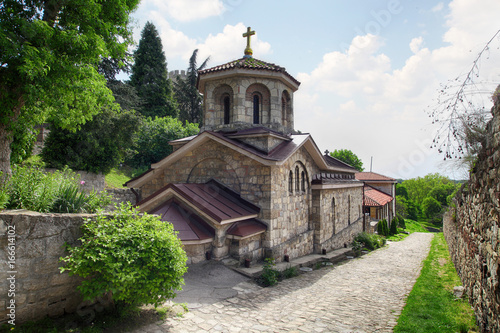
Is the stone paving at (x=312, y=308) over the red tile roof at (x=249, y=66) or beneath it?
beneath

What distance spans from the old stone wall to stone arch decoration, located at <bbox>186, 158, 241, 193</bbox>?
6.14 meters

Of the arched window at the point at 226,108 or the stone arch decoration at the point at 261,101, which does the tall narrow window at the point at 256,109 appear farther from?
the arched window at the point at 226,108

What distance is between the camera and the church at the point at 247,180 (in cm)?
844

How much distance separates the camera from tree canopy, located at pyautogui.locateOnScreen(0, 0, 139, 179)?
6285mm

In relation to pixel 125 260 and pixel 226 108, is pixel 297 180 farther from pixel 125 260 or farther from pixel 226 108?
pixel 125 260

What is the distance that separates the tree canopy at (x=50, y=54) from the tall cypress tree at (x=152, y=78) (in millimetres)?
22214

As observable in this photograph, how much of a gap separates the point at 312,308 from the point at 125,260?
4.18 metres

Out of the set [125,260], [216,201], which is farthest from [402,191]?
[125,260]

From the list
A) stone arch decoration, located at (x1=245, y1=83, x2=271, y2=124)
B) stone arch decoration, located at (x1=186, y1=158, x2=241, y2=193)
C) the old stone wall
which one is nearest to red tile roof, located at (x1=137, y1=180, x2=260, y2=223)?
stone arch decoration, located at (x1=186, y1=158, x2=241, y2=193)

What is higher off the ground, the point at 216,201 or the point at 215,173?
the point at 215,173

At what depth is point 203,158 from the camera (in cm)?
1070

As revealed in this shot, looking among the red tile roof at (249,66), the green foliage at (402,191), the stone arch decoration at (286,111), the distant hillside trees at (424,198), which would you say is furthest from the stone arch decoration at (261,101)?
the green foliage at (402,191)

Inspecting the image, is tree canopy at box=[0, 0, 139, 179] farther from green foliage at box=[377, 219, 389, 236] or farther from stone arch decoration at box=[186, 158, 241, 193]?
green foliage at box=[377, 219, 389, 236]

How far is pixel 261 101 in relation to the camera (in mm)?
12375
